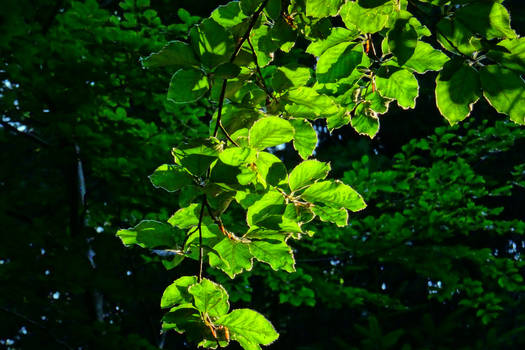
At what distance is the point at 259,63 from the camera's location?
3.51 feet

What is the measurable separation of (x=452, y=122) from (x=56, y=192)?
508cm

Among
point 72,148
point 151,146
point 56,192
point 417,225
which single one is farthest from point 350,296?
point 56,192

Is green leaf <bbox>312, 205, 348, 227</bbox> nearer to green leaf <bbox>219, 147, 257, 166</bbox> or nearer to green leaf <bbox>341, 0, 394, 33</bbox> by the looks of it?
green leaf <bbox>219, 147, 257, 166</bbox>

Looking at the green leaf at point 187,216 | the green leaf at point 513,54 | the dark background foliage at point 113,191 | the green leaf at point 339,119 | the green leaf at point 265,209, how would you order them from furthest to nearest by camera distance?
the dark background foliage at point 113,191 < the green leaf at point 339,119 < the green leaf at point 187,216 < the green leaf at point 265,209 < the green leaf at point 513,54

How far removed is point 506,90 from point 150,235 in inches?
27.7

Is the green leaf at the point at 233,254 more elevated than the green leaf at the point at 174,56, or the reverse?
the green leaf at the point at 174,56

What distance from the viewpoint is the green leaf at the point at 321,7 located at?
96cm

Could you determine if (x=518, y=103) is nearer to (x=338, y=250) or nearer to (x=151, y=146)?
(x=151, y=146)

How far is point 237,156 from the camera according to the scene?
85 centimetres

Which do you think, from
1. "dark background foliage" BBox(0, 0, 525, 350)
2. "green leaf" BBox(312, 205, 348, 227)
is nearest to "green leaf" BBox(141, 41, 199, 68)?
"green leaf" BBox(312, 205, 348, 227)

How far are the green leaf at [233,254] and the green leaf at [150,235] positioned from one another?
0.10m

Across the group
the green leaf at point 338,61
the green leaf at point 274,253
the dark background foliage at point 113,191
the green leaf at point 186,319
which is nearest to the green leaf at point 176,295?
the green leaf at point 186,319

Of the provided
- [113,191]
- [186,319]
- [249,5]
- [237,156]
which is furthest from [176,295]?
[113,191]

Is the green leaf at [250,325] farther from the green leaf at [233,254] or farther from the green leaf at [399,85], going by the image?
the green leaf at [399,85]
